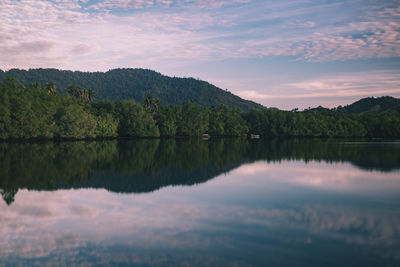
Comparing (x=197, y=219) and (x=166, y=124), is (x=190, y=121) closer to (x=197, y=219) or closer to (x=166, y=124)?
(x=166, y=124)

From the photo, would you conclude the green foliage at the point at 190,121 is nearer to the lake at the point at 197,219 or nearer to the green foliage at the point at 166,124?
the green foliage at the point at 166,124

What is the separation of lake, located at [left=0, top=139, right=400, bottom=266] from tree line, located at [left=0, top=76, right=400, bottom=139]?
170ft

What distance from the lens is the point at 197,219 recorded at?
46.8ft

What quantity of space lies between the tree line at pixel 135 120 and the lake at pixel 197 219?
51856 mm

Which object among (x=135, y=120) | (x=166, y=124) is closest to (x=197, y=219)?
(x=135, y=120)

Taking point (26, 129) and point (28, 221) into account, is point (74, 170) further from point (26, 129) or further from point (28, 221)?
point (26, 129)

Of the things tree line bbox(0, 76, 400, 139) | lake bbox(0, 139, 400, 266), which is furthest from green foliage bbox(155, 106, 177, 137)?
lake bbox(0, 139, 400, 266)

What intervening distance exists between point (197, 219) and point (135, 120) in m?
94.1

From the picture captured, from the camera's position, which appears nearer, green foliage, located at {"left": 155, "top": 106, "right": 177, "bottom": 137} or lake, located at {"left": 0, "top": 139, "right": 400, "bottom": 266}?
lake, located at {"left": 0, "top": 139, "right": 400, "bottom": 266}

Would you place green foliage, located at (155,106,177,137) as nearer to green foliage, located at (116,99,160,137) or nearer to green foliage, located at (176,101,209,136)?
green foliage, located at (176,101,209,136)

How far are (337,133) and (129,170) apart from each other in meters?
128

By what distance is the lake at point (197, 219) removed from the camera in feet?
33.5

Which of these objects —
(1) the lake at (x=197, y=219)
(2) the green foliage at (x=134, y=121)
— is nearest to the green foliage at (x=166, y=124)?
(2) the green foliage at (x=134, y=121)

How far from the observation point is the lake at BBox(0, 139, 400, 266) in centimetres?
1020
